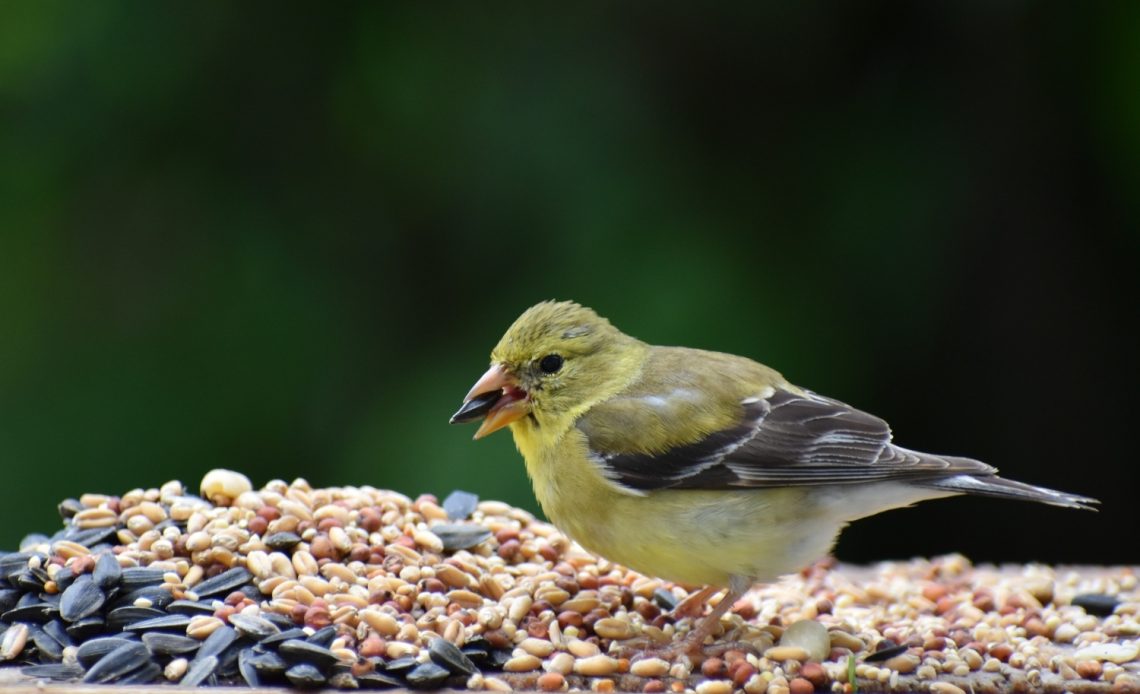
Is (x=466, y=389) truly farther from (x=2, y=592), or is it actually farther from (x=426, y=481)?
(x=2, y=592)

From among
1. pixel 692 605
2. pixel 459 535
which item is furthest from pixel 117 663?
pixel 692 605

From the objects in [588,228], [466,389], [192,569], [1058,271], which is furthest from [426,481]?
[1058,271]

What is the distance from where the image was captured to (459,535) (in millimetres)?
3002

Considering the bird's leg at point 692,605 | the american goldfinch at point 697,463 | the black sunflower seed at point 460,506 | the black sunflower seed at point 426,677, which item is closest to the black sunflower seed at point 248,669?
the black sunflower seed at point 426,677

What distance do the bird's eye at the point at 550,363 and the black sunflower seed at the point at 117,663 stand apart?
3.83ft

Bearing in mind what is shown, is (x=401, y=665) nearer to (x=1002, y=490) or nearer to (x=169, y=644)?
(x=169, y=644)

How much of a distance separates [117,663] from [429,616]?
62cm

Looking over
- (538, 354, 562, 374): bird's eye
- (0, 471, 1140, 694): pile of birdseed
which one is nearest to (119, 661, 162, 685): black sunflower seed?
(0, 471, 1140, 694): pile of birdseed

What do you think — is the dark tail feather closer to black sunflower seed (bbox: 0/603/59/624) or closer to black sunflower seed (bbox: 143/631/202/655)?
black sunflower seed (bbox: 143/631/202/655)

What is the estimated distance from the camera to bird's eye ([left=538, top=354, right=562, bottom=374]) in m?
3.09

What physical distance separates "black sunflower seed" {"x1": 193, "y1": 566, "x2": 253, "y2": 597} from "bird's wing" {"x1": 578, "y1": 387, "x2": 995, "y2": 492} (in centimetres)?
82

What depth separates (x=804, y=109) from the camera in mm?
4582

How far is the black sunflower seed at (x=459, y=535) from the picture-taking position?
2980 millimetres

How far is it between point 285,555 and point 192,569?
0.65 feet
